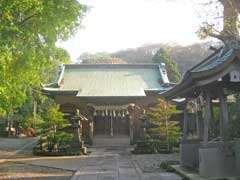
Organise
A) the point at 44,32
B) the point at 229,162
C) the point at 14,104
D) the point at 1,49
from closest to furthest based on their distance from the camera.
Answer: the point at 229,162 → the point at 1,49 → the point at 44,32 → the point at 14,104

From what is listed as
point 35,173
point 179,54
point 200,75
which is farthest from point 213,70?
point 179,54

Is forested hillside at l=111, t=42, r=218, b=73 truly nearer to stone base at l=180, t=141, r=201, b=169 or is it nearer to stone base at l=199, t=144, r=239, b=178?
stone base at l=180, t=141, r=201, b=169

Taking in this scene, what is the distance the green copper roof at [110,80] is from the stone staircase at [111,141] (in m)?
3.79

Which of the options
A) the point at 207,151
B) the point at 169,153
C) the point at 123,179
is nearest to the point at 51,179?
the point at 123,179

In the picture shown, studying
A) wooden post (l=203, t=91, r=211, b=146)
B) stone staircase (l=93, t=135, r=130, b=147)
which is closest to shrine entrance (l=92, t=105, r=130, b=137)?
stone staircase (l=93, t=135, r=130, b=147)

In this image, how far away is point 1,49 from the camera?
10.4 metres

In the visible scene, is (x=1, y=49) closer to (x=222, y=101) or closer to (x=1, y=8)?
A: (x=1, y=8)

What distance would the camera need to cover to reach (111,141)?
88.4ft

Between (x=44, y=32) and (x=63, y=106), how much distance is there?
52.1 feet

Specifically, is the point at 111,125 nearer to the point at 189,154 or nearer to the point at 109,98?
the point at 109,98

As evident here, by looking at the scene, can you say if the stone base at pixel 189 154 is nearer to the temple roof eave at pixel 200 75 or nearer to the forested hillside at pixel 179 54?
the temple roof eave at pixel 200 75

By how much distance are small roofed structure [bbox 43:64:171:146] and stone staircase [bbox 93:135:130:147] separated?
42 cm

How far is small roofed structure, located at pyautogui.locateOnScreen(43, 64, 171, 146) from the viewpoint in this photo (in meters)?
26.8

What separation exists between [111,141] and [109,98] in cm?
364
